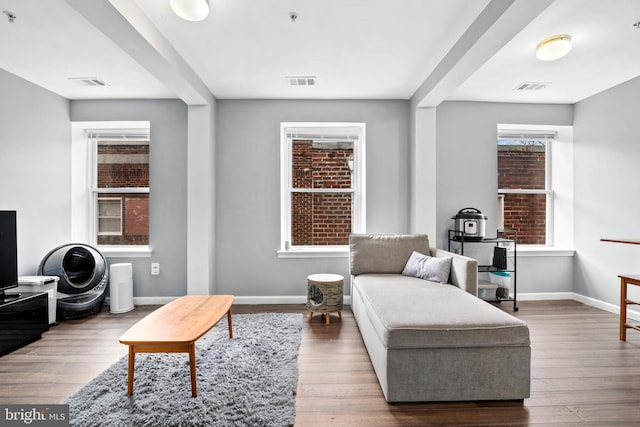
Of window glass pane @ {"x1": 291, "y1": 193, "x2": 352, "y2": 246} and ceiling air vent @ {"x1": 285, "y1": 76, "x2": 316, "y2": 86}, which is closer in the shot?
ceiling air vent @ {"x1": 285, "y1": 76, "x2": 316, "y2": 86}

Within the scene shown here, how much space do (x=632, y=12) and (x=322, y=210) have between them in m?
3.16

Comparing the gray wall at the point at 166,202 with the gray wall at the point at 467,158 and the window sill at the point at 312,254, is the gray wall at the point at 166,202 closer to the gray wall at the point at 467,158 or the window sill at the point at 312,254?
the window sill at the point at 312,254

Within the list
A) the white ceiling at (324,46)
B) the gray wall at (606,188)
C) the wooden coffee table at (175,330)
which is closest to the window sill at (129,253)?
the wooden coffee table at (175,330)

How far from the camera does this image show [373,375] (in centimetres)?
230

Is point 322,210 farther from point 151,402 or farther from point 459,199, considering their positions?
point 151,402

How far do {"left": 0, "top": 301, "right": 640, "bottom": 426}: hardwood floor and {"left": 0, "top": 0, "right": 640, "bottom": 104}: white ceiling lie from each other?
2304 mm

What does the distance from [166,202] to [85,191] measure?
3.65 ft

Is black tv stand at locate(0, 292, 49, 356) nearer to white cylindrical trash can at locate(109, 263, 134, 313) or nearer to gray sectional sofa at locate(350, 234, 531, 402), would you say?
white cylindrical trash can at locate(109, 263, 134, 313)

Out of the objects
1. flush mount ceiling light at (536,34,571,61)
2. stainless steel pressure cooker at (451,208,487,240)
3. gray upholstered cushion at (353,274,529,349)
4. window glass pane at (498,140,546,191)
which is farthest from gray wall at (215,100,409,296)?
gray upholstered cushion at (353,274,529,349)

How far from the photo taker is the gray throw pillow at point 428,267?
10.3ft

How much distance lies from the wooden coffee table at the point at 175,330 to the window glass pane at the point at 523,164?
12.7 ft

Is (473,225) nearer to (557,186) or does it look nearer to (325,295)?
(557,186)

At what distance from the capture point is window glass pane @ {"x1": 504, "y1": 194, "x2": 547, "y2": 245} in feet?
14.5

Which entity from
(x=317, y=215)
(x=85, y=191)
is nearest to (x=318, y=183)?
(x=317, y=215)
